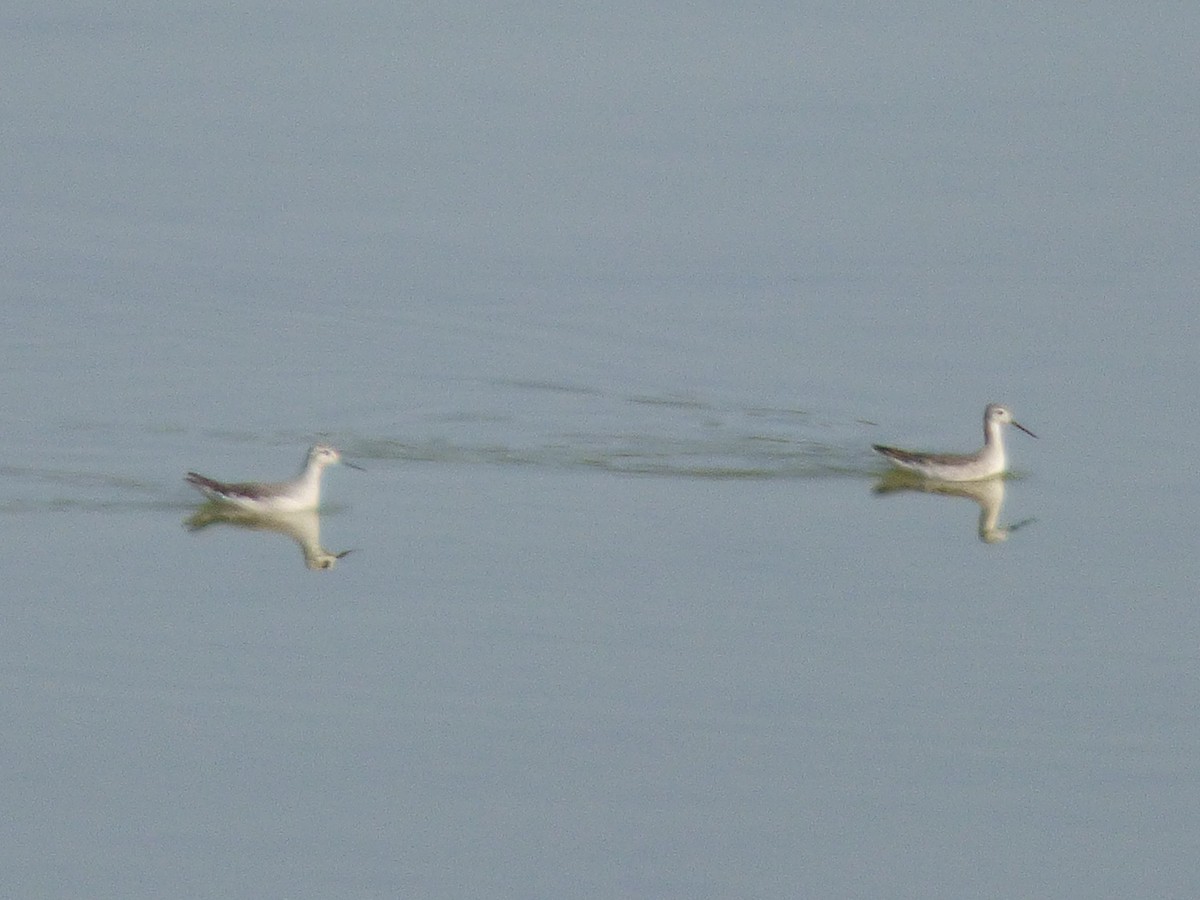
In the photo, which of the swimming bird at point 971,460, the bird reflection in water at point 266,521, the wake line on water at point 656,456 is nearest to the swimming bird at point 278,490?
the bird reflection in water at point 266,521

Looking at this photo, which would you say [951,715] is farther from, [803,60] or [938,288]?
[803,60]

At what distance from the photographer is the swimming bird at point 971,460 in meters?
17.6

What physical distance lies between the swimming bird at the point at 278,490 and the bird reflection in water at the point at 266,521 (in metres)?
0.08

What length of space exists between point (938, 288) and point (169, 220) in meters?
7.24

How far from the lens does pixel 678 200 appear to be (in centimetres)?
2378

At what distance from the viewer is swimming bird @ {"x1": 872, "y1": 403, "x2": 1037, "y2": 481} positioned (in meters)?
17.6

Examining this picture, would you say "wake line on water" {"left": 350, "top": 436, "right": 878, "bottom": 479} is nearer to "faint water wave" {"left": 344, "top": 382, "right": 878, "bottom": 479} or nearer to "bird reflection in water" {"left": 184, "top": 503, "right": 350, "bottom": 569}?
"faint water wave" {"left": 344, "top": 382, "right": 878, "bottom": 479}

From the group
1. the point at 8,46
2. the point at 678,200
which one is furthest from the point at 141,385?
the point at 8,46

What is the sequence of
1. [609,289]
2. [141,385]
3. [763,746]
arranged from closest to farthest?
[763,746] → [141,385] → [609,289]

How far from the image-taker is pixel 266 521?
17000 mm

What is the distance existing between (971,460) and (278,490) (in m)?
4.95

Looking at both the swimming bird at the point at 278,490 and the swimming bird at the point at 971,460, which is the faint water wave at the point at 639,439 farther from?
the swimming bird at the point at 278,490

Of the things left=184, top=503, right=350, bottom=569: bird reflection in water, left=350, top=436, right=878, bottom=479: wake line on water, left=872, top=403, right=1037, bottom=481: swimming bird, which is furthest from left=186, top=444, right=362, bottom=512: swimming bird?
left=872, top=403, right=1037, bottom=481: swimming bird

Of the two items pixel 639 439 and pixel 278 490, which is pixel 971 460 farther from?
pixel 278 490
